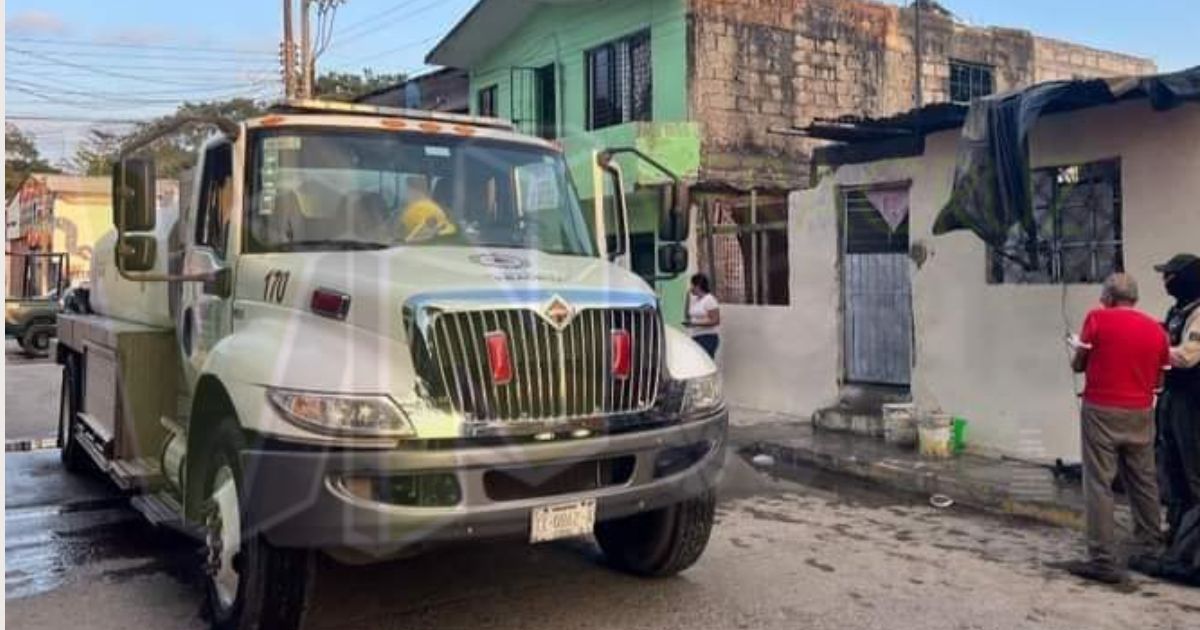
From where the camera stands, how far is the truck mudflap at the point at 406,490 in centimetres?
418

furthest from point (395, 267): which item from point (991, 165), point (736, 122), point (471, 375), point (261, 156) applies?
point (736, 122)

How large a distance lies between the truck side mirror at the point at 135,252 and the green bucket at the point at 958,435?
7.20m

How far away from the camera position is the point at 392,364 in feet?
14.4

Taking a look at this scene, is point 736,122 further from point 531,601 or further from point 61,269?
point 61,269

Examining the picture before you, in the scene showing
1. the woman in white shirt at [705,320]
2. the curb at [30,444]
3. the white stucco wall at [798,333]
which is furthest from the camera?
the woman in white shirt at [705,320]

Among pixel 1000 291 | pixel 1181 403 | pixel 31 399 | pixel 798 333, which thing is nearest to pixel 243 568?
pixel 1181 403

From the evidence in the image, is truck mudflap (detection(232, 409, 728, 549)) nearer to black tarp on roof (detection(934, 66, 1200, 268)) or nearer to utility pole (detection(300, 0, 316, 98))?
black tarp on roof (detection(934, 66, 1200, 268))

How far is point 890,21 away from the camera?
61.9 feet

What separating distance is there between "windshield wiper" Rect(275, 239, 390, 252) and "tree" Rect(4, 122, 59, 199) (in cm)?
5404

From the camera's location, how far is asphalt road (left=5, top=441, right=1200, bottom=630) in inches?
205

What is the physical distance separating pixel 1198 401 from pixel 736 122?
11.8 m

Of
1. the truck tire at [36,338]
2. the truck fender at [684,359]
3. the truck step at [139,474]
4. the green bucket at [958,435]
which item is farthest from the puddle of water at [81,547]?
the truck tire at [36,338]

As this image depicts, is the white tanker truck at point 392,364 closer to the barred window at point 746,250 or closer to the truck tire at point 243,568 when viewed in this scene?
the truck tire at point 243,568

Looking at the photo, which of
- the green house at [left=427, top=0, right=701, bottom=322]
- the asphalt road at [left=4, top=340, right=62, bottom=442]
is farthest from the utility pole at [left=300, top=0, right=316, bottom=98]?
the asphalt road at [left=4, top=340, right=62, bottom=442]
